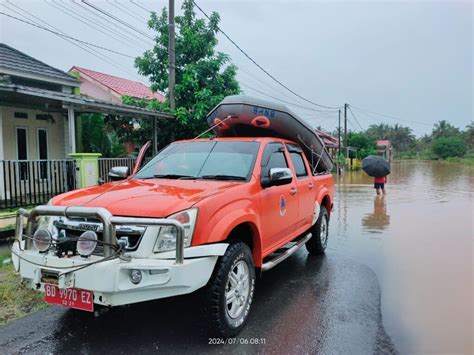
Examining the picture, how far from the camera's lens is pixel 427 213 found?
34.3 feet

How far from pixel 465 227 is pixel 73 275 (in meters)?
8.53

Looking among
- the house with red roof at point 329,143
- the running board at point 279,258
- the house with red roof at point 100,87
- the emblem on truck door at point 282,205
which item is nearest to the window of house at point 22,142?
the house with red roof at point 100,87

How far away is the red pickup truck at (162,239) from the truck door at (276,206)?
3 cm

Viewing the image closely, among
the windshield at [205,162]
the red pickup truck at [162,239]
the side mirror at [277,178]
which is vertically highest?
the windshield at [205,162]

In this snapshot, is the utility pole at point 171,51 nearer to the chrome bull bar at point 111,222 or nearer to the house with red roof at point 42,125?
the house with red roof at point 42,125

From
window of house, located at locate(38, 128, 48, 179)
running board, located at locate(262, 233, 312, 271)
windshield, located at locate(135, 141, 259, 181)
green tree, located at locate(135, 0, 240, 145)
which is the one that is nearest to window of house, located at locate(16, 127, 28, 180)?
window of house, located at locate(38, 128, 48, 179)

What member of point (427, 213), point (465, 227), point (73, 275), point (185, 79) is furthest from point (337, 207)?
point (73, 275)

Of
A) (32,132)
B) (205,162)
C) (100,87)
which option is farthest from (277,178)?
(100,87)

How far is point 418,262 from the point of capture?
5891mm

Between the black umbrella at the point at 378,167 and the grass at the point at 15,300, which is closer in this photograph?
the grass at the point at 15,300

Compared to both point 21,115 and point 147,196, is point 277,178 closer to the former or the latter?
point 147,196

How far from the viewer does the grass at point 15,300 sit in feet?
12.9

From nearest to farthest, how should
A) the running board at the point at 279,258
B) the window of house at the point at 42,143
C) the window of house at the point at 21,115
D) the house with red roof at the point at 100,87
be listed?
the running board at the point at 279,258 → the window of house at the point at 21,115 → the window of house at the point at 42,143 → the house with red roof at the point at 100,87

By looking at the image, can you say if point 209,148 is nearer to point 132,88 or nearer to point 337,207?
point 337,207
